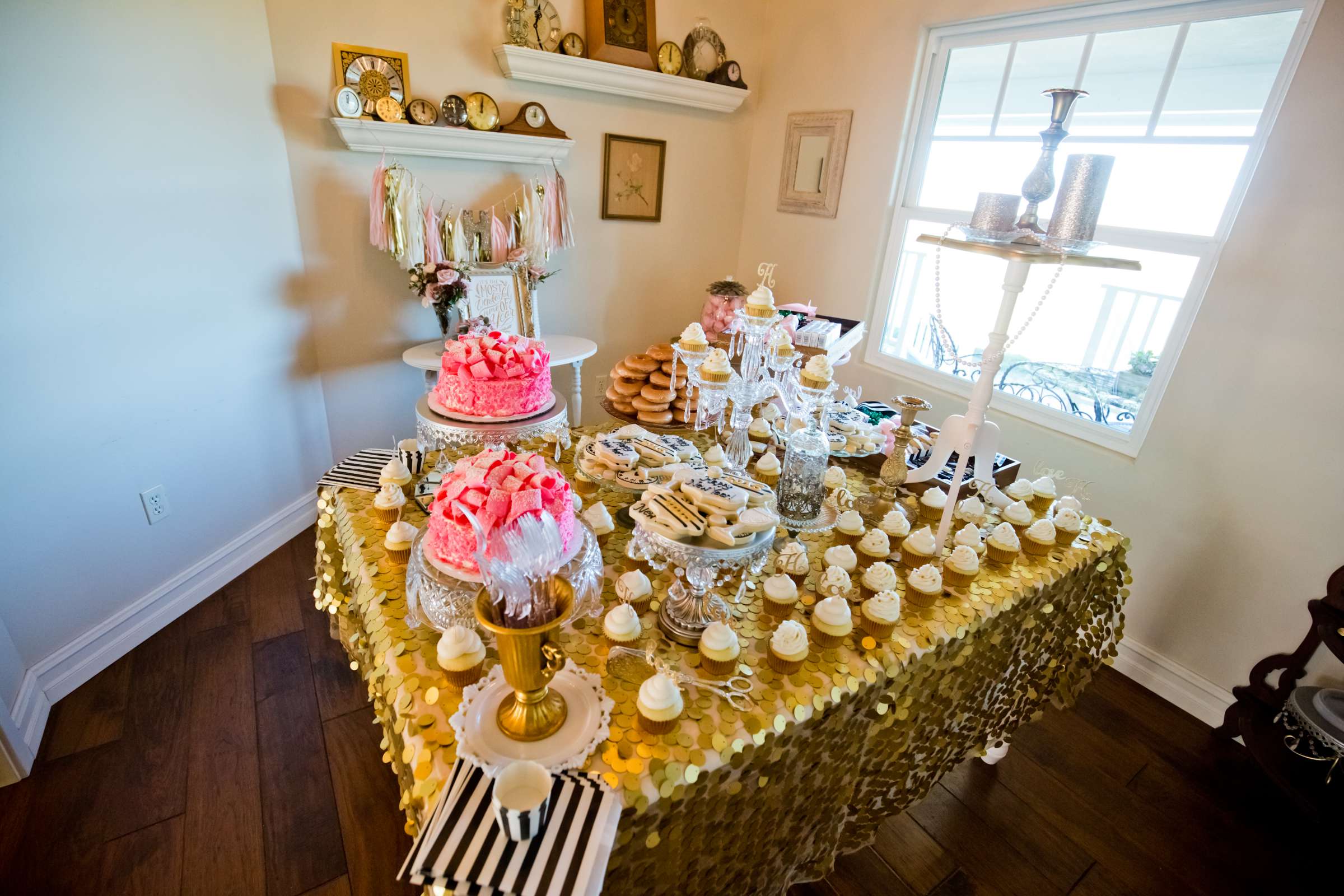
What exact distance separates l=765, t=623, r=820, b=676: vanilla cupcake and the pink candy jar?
1999 millimetres

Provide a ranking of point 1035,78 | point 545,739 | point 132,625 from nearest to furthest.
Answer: point 545,739
point 132,625
point 1035,78

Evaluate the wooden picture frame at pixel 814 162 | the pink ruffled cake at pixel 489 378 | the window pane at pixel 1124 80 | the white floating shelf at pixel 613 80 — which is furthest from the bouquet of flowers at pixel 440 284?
the window pane at pixel 1124 80

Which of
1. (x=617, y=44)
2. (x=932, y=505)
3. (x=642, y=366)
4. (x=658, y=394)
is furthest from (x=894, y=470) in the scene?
(x=617, y=44)

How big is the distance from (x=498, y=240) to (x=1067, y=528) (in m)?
2.35

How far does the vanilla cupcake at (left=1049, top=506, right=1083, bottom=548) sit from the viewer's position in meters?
1.43

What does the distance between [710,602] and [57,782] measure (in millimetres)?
1764

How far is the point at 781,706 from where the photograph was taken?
97 cm

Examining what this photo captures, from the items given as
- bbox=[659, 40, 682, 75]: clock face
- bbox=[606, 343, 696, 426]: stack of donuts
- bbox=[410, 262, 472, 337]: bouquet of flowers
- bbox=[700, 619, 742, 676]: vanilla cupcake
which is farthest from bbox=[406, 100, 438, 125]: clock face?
bbox=[700, 619, 742, 676]: vanilla cupcake

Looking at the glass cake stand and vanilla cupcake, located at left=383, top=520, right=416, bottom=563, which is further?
the glass cake stand

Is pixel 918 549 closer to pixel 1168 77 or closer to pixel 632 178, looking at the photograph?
pixel 1168 77

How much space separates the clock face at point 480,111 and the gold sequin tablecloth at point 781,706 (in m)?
1.73

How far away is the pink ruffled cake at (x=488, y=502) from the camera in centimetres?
86

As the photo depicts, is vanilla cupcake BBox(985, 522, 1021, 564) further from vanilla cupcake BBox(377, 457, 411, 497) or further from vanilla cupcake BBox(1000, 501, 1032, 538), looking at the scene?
vanilla cupcake BBox(377, 457, 411, 497)

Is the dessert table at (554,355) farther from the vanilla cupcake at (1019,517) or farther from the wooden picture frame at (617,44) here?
the vanilla cupcake at (1019,517)
